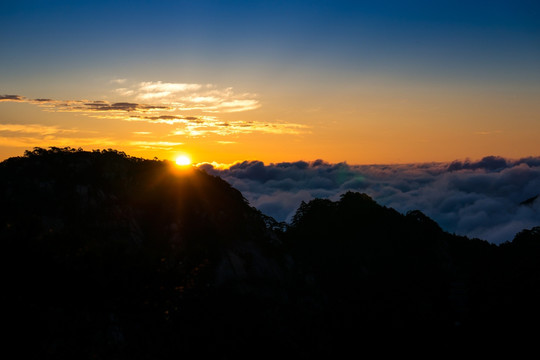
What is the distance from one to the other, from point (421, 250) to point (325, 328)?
1180 inches

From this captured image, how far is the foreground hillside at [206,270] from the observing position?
34188mm

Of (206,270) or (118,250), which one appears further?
(206,270)

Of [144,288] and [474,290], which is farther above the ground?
[144,288]

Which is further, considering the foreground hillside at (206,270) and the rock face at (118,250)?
the foreground hillside at (206,270)

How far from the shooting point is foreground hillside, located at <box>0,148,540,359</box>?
3419 cm

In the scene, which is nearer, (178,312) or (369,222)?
(178,312)

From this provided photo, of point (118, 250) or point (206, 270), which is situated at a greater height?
point (118, 250)

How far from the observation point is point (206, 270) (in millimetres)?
46250

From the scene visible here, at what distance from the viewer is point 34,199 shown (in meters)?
47.5

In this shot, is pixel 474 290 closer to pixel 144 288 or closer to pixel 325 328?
pixel 325 328

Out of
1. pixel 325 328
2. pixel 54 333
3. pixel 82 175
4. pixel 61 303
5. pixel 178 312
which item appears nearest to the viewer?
pixel 54 333

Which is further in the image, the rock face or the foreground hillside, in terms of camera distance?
the foreground hillside

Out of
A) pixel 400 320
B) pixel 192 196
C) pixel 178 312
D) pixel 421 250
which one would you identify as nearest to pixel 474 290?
pixel 421 250

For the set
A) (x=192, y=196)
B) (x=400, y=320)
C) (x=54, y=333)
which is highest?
(x=192, y=196)
